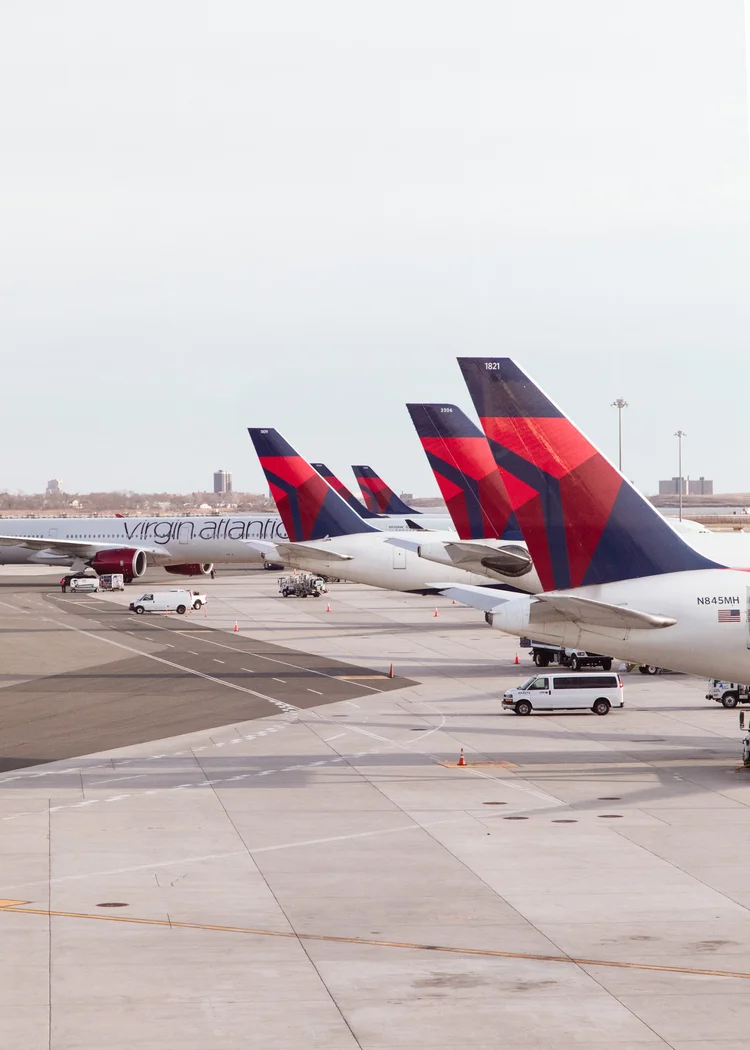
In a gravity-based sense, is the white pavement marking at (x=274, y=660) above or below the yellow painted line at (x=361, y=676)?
above

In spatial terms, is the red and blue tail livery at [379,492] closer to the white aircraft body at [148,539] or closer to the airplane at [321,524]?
the white aircraft body at [148,539]

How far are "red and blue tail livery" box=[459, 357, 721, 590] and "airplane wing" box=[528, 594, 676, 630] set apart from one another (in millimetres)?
1233

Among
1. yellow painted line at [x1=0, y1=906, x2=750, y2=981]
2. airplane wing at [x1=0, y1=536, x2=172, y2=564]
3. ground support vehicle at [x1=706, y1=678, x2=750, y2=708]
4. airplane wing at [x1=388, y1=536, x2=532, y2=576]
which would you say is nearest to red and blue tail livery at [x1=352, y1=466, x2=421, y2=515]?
airplane wing at [x1=0, y1=536, x2=172, y2=564]

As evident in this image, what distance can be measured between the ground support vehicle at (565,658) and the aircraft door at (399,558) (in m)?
17.3

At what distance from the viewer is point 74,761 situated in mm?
38969

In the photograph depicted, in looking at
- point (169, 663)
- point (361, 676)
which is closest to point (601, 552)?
point (361, 676)

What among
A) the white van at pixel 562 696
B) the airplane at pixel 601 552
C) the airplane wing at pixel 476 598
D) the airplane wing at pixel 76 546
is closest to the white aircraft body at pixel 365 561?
the airplane wing at pixel 476 598

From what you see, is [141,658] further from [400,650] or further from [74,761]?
[74,761]

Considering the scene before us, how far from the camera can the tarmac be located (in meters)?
18.0

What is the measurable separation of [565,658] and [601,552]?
1060 inches

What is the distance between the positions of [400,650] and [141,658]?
45.3 feet

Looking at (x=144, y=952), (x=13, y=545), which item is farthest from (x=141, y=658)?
(x=13, y=545)

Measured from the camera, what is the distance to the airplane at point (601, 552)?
3506 cm

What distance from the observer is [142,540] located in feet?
424
